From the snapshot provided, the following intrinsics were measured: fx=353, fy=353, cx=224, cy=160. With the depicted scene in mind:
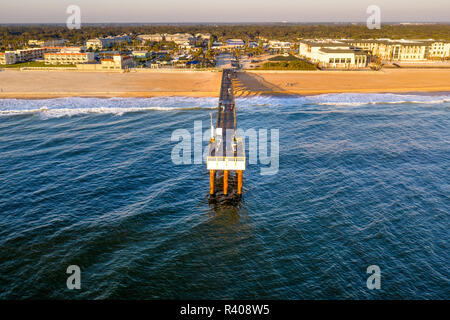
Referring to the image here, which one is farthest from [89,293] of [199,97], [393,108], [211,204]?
[393,108]

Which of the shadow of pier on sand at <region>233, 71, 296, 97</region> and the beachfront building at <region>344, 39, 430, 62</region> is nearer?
the shadow of pier on sand at <region>233, 71, 296, 97</region>

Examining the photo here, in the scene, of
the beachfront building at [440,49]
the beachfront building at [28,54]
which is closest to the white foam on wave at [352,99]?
the beachfront building at [440,49]

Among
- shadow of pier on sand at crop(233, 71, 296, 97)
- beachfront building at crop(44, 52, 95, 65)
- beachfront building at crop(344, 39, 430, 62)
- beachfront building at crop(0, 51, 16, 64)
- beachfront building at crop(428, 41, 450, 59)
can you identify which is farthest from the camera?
beachfront building at crop(428, 41, 450, 59)

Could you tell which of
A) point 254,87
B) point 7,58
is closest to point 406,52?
point 254,87

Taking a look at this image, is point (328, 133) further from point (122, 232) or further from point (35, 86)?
point (35, 86)
